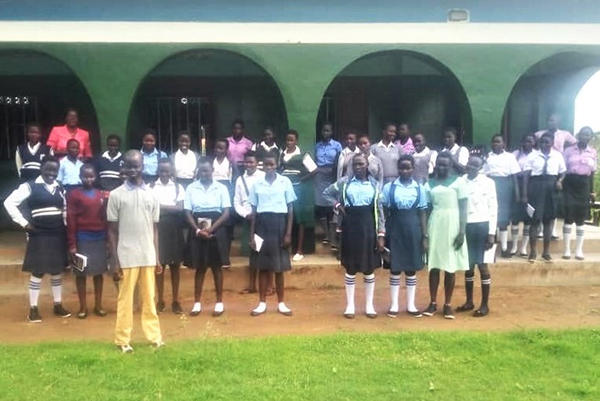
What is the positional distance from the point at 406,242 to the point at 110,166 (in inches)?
142

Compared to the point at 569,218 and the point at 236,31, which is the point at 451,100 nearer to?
the point at 569,218

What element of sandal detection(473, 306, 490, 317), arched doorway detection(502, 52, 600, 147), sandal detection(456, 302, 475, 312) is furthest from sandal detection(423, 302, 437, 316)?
arched doorway detection(502, 52, 600, 147)

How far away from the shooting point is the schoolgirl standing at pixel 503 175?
8.84 metres

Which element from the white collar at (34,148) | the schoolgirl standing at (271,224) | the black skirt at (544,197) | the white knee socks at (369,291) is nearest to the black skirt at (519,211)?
the black skirt at (544,197)

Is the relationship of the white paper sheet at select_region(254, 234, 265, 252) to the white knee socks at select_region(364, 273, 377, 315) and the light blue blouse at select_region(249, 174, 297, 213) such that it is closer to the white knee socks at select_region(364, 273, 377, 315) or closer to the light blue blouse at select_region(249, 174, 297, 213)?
the light blue blouse at select_region(249, 174, 297, 213)

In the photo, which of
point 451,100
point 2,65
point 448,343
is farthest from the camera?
point 451,100

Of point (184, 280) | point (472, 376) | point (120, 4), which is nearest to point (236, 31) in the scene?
point (120, 4)

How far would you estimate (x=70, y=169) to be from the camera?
26.0 feet

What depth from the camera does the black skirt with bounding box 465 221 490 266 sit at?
285 inches

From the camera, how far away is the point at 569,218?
900 cm

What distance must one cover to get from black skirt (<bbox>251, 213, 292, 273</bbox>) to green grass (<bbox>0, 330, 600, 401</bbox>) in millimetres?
1139

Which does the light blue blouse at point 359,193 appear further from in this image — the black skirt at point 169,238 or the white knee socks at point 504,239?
the white knee socks at point 504,239

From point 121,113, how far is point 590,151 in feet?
20.2

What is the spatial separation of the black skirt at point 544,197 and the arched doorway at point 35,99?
658 centimetres
